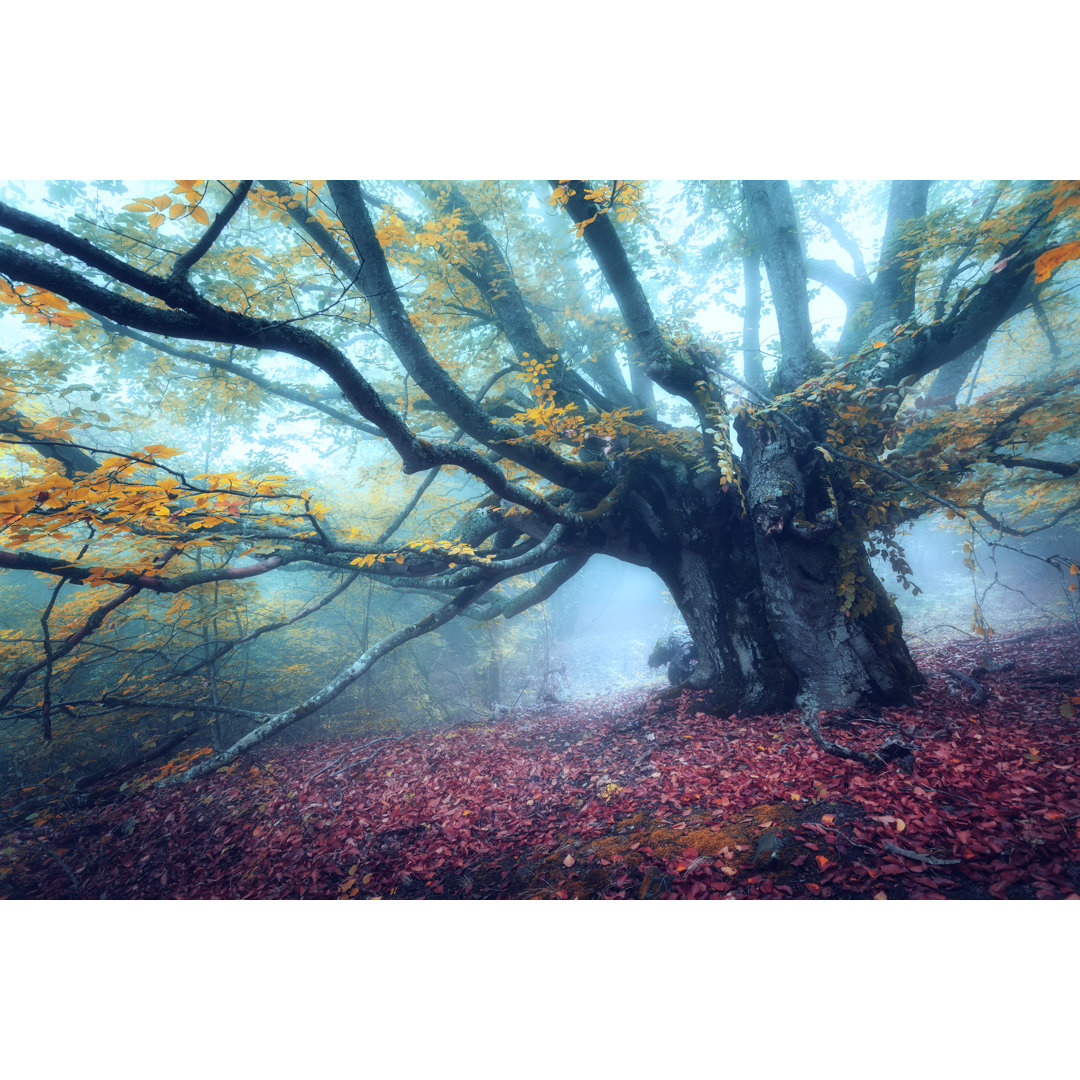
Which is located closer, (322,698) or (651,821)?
(651,821)

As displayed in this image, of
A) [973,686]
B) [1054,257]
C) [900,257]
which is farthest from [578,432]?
[973,686]

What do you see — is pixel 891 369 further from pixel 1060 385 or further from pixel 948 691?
pixel 948 691

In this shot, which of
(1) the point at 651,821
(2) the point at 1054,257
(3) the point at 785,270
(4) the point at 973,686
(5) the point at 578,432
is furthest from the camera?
(3) the point at 785,270

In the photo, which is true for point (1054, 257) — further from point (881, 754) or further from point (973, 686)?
point (973, 686)

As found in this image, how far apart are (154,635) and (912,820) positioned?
8.38m

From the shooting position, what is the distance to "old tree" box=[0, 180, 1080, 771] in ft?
9.45

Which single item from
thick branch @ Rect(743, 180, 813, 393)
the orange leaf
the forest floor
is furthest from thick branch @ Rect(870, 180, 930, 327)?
the forest floor

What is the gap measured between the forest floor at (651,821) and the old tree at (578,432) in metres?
0.70

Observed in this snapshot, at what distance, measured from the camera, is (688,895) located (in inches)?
79.3

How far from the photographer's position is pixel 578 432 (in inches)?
161

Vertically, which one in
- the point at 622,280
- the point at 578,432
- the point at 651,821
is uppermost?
the point at 622,280

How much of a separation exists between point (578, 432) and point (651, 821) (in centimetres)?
335

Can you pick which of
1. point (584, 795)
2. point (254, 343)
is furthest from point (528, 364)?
point (584, 795)

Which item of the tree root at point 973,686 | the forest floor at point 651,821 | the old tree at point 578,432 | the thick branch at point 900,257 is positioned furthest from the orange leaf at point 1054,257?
the tree root at point 973,686
